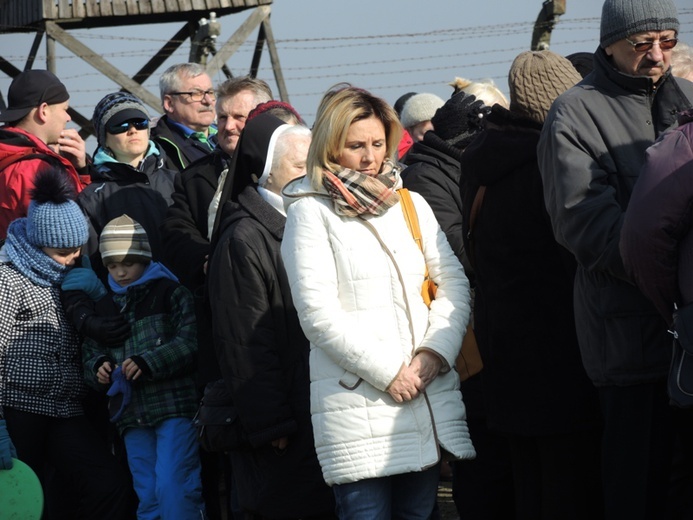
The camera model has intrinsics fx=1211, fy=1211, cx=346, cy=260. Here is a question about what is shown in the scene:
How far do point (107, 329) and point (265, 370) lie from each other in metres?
1.42

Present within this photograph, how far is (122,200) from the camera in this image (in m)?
6.52

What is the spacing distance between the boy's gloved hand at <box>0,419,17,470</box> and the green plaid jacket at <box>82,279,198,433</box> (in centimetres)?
54

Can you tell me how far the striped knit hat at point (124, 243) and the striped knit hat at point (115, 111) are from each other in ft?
2.77

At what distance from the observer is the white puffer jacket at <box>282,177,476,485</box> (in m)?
4.07

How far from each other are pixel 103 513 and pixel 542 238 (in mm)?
2603

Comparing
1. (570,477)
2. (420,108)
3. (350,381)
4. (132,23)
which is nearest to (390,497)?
(350,381)

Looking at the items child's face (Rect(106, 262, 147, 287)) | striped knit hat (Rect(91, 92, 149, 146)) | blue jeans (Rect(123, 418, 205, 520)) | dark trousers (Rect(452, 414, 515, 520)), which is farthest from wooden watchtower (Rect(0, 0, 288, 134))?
dark trousers (Rect(452, 414, 515, 520))

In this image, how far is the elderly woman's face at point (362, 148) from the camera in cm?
439

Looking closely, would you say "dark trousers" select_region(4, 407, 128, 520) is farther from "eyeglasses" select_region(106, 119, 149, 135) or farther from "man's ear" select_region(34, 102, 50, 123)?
"man's ear" select_region(34, 102, 50, 123)

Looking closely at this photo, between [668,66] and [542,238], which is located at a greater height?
[668,66]

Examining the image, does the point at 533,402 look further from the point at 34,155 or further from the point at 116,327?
the point at 34,155

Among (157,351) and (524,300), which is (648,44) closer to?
(524,300)

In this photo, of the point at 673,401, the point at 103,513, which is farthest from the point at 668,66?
the point at 103,513

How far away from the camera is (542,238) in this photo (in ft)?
15.0
